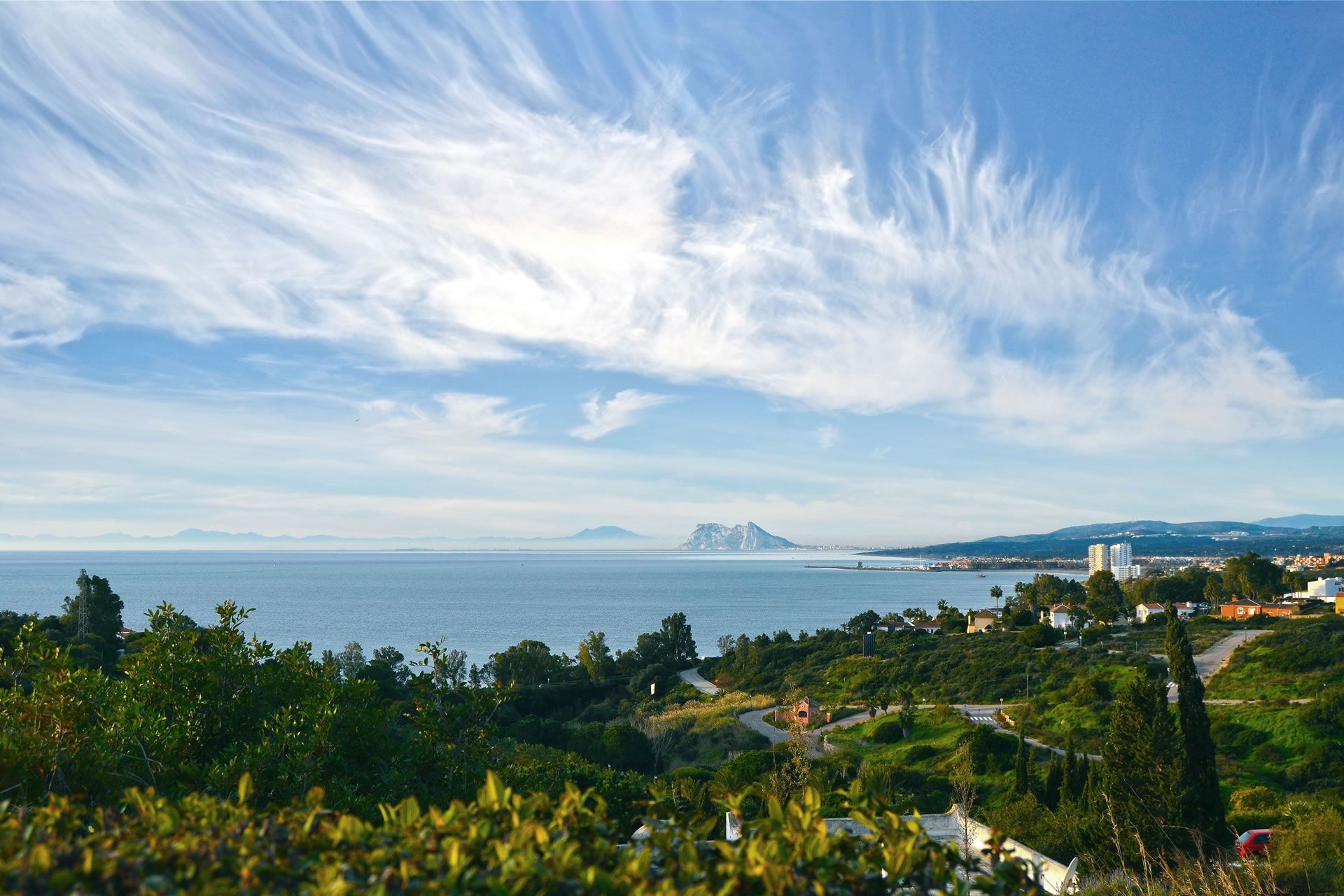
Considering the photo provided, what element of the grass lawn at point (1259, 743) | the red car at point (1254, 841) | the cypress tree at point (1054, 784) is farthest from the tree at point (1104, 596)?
the red car at point (1254, 841)

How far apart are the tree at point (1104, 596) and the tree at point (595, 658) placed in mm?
32571

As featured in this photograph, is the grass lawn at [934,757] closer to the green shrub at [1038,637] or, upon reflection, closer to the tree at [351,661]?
the green shrub at [1038,637]

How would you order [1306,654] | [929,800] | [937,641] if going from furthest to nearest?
[937,641] → [1306,654] → [929,800]

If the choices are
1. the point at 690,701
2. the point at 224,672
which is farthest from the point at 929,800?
the point at 690,701

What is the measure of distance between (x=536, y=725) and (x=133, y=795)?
26922 millimetres

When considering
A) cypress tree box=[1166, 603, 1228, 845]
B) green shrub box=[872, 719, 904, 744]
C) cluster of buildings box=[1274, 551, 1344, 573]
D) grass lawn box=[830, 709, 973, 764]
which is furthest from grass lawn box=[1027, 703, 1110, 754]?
cluster of buildings box=[1274, 551, 1344, 573]

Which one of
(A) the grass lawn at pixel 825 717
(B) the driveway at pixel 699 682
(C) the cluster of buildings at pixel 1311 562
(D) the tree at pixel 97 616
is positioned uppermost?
(D) the tree at pixel 97 616

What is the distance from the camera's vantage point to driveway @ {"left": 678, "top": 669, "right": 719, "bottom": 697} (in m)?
46.8

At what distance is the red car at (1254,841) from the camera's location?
14.2 m

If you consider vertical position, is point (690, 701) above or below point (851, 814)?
below

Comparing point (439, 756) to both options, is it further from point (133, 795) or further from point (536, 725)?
point (536, 725)

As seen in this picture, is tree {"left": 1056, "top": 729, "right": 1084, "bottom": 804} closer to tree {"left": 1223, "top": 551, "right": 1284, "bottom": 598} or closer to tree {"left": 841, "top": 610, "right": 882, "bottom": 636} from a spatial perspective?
tree {"left": 841, "top": 610, "right": 882, "bottom": 636}

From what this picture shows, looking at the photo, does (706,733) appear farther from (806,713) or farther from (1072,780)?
(1072,780)

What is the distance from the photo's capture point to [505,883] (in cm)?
209
